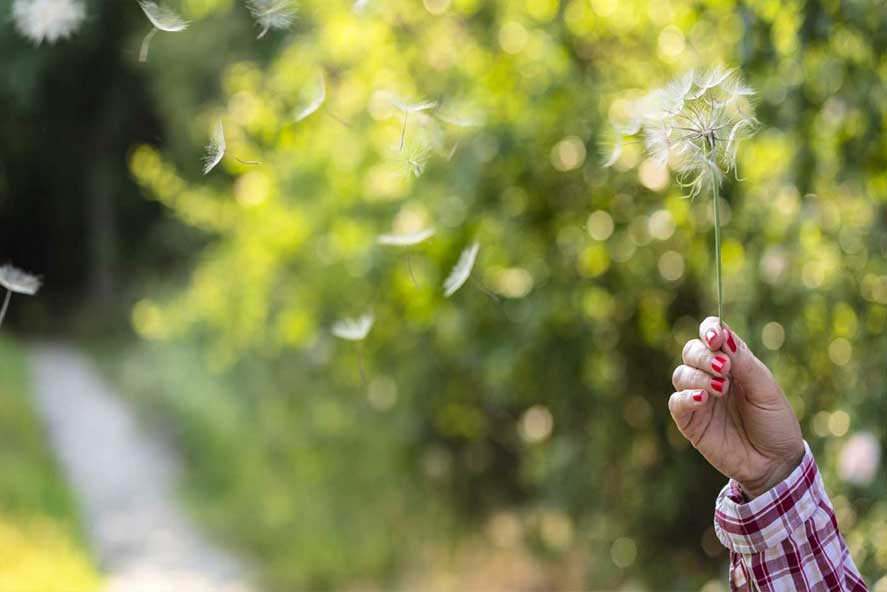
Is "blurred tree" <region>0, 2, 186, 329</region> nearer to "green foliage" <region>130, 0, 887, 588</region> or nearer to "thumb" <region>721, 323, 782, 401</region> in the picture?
"green foliage" <region>130, 0, 887, 588</region>

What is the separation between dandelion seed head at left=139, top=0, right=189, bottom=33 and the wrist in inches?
29.9

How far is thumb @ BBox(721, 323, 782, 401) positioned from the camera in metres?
0.78

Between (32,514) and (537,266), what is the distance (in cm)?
362

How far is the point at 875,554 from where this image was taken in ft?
4.41

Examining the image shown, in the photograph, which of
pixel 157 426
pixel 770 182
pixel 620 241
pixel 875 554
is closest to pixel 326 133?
pixel 620 241

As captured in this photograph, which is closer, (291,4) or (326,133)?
(291,4)

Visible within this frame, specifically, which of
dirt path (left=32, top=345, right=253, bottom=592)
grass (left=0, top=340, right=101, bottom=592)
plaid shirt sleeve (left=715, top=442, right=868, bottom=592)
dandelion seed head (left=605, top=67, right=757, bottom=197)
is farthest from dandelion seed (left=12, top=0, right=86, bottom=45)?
dirt path (left=32, top=345, right=253, bottom=592)

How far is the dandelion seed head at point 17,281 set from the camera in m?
0.96

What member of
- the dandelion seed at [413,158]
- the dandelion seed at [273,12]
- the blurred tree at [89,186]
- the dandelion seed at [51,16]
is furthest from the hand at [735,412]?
the blurred tree at [89,186]

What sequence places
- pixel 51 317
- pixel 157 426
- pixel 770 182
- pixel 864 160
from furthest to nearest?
1. pixel 51 317
2. pixel 157 426
3. pixel 770 182
4. pixel 864 160

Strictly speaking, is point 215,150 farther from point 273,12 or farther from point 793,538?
point 793,538

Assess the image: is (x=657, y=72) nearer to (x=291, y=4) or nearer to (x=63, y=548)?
(x=291, y=4)

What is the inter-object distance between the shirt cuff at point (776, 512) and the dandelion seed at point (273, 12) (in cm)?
73

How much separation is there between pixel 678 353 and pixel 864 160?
0.87 m
